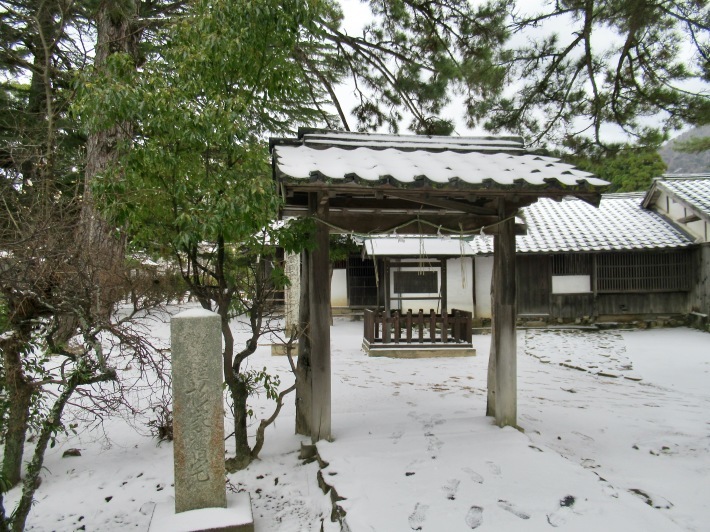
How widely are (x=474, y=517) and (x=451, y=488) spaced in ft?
1.51

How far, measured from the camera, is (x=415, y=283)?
15.3 m

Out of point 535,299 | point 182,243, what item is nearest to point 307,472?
point 182,243

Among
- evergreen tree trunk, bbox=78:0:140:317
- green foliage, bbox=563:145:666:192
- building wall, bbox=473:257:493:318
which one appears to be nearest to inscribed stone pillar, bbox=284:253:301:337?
evergreen tree trunk, bbox=78:0:140:317

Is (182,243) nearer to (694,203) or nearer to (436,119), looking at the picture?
(436,119)

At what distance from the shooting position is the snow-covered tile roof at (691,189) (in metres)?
15.3

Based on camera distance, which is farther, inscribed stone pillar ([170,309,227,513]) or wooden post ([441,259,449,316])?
wooden post ([441,259,449,316])

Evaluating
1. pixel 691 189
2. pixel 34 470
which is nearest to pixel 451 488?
pixel 34 470

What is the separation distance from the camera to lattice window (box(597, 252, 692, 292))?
16.2 m

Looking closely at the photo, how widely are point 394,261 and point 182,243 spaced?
427 inches

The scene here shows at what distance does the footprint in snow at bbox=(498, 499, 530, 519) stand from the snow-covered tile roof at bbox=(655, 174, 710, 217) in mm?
14690

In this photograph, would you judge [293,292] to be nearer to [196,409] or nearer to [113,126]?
[113,126]

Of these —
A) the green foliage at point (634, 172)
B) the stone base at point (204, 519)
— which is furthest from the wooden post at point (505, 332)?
the green foliage at point (634, 172)

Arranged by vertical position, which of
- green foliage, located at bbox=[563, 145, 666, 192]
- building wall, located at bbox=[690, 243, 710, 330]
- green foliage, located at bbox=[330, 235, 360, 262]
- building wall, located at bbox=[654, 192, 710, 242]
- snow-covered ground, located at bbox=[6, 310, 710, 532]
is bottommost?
snow-covered ground, located at bbox=[6, 310, 710, 532]

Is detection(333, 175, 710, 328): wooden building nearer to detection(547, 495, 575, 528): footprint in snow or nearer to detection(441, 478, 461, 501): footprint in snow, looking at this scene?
detection(441, 478, 461, 501): footprint in snow
